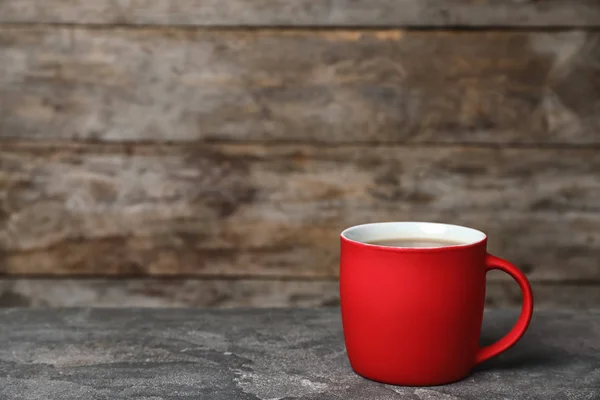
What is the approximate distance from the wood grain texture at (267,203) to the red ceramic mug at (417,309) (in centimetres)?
31

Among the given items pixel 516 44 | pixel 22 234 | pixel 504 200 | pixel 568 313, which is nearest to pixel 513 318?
pixel 568 313

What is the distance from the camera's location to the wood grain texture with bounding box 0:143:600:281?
821 mm

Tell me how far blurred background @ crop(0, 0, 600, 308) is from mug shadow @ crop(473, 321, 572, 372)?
0.22 metres

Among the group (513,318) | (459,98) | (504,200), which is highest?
(459,98)

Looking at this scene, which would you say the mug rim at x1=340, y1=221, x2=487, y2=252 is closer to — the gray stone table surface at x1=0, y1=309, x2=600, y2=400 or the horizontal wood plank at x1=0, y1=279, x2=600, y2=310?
the gray stone table surface at x1=0, y1=309, x2=600, y2=400

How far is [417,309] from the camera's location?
49 cm

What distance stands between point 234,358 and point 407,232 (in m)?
0.18

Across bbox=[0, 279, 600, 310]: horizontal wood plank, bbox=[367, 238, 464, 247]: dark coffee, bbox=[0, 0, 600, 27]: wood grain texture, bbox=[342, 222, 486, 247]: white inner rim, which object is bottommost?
bbox=[0, 279, 600, 310]: horizontal wood plank

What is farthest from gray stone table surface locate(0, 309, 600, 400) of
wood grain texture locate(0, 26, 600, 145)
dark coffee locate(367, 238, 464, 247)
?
wood grain texture locate(0, 26, 600, 145)

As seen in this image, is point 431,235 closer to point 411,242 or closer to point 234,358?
point 411,242

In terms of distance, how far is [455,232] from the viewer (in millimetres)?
551

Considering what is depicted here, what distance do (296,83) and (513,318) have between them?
14.3 inches

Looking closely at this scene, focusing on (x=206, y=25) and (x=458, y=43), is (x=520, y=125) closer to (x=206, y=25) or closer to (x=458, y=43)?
(x=458, y=43)

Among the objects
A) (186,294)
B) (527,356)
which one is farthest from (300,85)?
(527,356)
